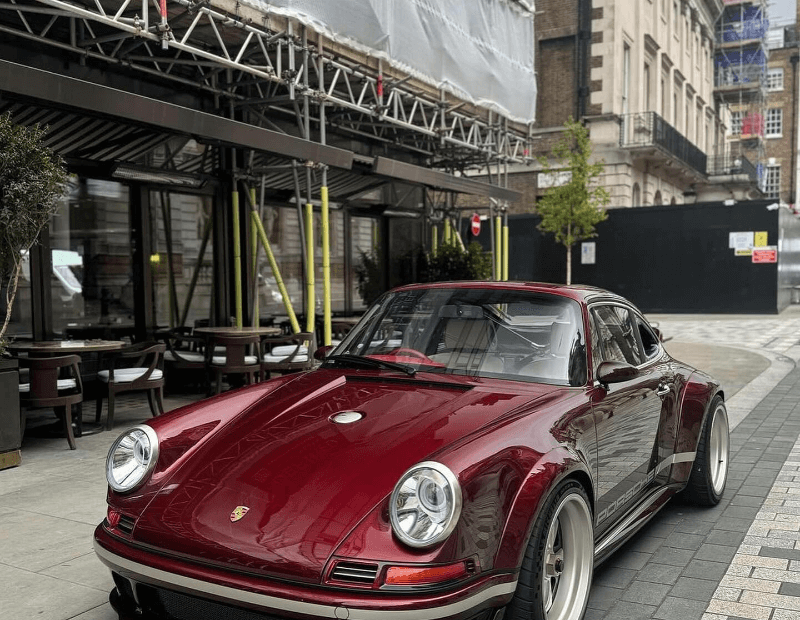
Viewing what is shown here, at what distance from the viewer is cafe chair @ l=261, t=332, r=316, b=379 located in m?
8.83

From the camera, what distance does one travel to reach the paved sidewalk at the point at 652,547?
11.3 feet

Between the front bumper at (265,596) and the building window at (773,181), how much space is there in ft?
202

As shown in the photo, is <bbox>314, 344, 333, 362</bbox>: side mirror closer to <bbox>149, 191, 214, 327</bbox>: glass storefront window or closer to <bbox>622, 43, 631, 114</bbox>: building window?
<bbox>149, 191, 214, 327</bbox>: glass storefront window

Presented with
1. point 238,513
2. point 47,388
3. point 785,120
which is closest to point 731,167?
point 785,120

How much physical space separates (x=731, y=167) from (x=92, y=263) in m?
36.0

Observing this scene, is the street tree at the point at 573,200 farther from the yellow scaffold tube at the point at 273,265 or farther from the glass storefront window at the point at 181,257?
the yellow scaffold tube at the point at 273,265

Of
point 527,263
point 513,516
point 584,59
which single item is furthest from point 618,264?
point 513,516

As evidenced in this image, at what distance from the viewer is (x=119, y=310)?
389 inches

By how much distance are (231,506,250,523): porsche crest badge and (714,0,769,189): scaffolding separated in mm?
45311

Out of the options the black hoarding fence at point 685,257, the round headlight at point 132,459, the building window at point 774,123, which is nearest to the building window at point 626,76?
the black hoarding fence at point 685,257

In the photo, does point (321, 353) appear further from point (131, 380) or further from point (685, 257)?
point (685, 257)

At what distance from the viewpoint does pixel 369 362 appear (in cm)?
379

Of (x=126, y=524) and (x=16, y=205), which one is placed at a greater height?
(x=16, y=205)

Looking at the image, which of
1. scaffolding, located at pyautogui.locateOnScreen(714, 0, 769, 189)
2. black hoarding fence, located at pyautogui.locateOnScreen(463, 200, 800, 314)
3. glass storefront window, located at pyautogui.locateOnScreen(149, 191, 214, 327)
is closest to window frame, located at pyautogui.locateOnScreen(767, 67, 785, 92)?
scaffolding, located at pyautogui.locateOnScreen(714, 0, 769, 189)
